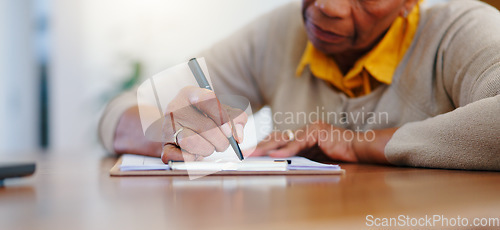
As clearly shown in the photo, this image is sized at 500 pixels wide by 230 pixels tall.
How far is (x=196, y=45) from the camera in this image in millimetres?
3203

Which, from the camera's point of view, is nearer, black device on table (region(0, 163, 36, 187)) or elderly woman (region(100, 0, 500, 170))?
black device on table (region(0, 163, 36, 187))

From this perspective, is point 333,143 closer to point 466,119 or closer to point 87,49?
point 466,119

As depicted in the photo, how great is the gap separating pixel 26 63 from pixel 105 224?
3.42 meters

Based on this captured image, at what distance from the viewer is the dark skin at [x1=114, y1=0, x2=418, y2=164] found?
0.74m

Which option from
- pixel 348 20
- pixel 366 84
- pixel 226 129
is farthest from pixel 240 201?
pixel 366 84

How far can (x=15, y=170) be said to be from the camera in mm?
455

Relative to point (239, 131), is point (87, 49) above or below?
above

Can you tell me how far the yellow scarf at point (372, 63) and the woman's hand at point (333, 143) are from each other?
26cm

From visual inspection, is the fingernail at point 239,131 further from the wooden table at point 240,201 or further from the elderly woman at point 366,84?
the wooden table at point 240,201
